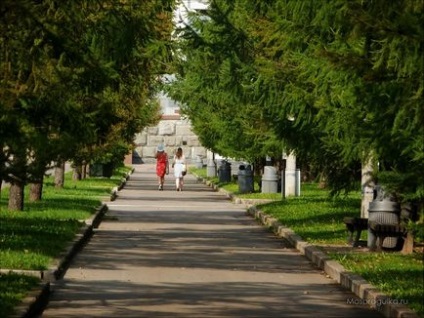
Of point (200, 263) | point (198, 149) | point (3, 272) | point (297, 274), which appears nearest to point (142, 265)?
point (200, 263)

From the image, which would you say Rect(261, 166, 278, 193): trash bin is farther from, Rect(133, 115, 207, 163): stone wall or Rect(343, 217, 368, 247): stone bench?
Rect(133, 115, 207, 163): stone wall

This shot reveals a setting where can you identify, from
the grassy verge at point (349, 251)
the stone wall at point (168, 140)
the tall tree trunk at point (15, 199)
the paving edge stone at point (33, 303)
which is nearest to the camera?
the paving edge stone at point (33, 303)

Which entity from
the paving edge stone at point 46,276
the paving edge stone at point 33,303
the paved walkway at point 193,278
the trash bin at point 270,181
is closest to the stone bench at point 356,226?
the paved walkway at point 193,278

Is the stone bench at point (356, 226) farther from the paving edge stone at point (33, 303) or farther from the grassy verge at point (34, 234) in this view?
the paving edge stone at point (33, 303)

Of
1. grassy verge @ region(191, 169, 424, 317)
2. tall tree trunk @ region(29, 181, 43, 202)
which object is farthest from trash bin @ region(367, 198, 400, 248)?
tall tree trunk @ region(29, 181, 43, 202)

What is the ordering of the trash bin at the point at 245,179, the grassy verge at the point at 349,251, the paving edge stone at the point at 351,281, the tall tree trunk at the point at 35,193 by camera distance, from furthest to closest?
1. the trash bin at the point at 245,179
2. the tall tree trunk at the point at 35,193
3. the grassy verge at the point at 349,251
4. the paving edge stone at the point at 351,281

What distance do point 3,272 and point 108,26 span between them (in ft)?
20.1

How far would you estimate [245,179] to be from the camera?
156 ft

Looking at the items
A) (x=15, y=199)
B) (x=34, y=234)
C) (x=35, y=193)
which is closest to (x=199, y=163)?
(x=35, y=193)

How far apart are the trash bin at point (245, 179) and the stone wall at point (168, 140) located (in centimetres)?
7011

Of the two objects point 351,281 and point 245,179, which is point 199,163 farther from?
point 351,281

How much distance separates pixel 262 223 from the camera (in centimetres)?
3309

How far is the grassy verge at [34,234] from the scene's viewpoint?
53.1 ft

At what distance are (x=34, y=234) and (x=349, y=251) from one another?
5.10 m
